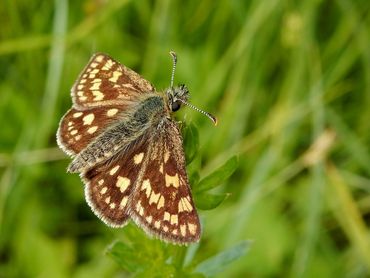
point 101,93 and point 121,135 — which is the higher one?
point 101,93

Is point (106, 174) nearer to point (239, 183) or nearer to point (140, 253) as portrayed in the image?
point (140, 253)

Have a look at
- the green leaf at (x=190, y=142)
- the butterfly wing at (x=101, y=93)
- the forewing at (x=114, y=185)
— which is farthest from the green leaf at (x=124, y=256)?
the butterfly wing at (x=101, y=93)

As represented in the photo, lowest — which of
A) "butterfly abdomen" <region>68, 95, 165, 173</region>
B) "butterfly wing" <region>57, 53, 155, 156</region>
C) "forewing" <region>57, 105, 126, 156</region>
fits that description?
"butterfly abdomen" <region>68, 95, 165, 173</region>

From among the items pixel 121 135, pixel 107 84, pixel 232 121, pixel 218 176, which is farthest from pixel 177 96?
pixel 232 121

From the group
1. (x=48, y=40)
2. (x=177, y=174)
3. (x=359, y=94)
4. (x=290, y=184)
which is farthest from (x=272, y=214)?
(x=177, y=174)

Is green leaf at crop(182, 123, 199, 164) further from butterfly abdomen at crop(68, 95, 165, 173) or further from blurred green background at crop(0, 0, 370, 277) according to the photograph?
blurred green background at crop(0, 0, 370, 277)

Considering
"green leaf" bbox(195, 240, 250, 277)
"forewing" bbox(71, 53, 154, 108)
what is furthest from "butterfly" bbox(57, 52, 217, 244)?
"green leaf" bbox(195, 240, 250, 277)

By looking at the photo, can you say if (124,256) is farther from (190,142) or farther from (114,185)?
(190,142)
